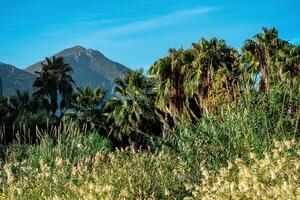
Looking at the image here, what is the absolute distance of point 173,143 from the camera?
11148mm

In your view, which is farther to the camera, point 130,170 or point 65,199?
point 130,170

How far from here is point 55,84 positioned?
59250mm

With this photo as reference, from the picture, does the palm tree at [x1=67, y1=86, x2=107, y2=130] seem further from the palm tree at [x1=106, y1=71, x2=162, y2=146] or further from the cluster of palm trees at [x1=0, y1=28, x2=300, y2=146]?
the palm tree at [x1=106, y1=71, x2=162, y2=146]

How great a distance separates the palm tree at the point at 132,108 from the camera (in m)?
49.5

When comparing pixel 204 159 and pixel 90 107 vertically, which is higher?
pixel 90 107

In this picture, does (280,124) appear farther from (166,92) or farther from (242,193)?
(166,92)

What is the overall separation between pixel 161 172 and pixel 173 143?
1688mm

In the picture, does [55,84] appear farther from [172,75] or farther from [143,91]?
[172,75]

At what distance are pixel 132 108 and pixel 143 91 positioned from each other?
1890mm

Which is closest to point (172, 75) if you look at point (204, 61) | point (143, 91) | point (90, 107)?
point (204, 61)

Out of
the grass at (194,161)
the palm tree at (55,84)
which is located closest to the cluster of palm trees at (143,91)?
the palm tree at (55,84)

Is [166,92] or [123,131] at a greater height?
[166,92]

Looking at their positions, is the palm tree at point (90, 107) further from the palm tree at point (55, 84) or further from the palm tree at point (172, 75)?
the palm tree at point (172, 75)

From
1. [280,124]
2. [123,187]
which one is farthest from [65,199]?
[280,124]
